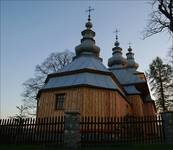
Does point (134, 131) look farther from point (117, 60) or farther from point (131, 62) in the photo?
point (131, 62)

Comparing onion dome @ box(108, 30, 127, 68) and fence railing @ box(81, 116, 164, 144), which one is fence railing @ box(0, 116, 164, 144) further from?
onion dome @ box(108, 30, 127, 68)

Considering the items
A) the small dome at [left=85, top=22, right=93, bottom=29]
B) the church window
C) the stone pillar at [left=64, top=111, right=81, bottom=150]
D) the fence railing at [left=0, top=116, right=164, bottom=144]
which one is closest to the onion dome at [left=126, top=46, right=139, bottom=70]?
the small dome at [left=85, top=22, right=93, bottom=29]

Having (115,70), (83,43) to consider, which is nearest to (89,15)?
(83,43)

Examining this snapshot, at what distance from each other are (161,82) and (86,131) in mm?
28724

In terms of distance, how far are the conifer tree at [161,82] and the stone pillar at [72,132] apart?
28014 mm

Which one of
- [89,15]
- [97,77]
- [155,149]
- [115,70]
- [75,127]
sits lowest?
[155,149]

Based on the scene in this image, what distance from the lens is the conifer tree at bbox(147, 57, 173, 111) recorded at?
119ft

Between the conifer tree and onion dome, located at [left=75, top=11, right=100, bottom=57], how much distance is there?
1766cm

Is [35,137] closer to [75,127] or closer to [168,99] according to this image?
[75,127]

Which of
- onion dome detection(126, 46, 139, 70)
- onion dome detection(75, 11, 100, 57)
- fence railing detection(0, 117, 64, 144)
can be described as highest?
onion dome detection(126, 46, 139, 70)

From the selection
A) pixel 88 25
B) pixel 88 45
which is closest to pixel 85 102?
pixel 88 45

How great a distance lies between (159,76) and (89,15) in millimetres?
17969

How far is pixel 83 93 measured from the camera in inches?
656

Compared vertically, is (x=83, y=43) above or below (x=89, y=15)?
below
